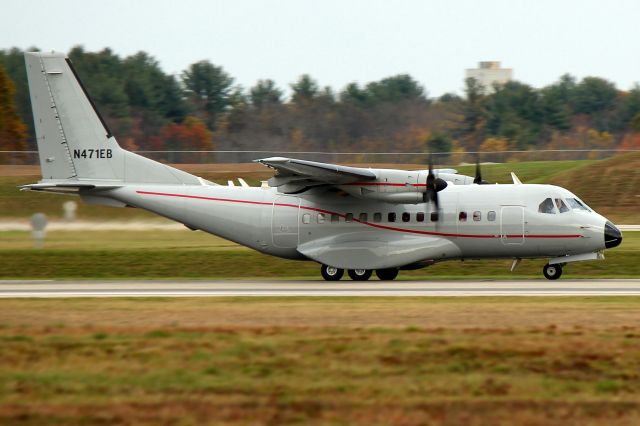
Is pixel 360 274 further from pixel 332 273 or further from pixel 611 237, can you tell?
pixel 611 237

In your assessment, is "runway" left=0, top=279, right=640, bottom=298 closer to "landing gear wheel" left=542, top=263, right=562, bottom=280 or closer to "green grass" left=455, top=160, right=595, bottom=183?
"landing gear wheel" left=542, top=263, right=562, bottom=280

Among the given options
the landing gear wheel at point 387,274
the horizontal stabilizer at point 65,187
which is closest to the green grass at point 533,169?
the landing gear wheel at point 387,274

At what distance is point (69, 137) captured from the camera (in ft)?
97.0

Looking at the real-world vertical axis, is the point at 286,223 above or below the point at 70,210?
below

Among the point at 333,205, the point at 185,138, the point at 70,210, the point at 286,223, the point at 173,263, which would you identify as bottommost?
the point at 173,263

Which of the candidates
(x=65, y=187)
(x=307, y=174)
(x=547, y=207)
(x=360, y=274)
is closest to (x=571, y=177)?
(x=547, y=207)

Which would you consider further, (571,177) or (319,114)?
(319,114)

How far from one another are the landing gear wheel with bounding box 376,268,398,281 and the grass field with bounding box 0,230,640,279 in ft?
3.93

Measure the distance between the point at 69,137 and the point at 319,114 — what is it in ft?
173

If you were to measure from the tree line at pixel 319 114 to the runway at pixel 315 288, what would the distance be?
4234 cm

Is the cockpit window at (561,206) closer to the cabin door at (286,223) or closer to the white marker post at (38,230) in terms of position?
the cabin door at (286,223)

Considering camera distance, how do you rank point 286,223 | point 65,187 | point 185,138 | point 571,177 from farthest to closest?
point 185,138 → point 571,177 → point 286,223 → point 65,187

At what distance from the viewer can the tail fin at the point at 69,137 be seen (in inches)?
1159

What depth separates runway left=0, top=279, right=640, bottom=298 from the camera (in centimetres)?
2392
